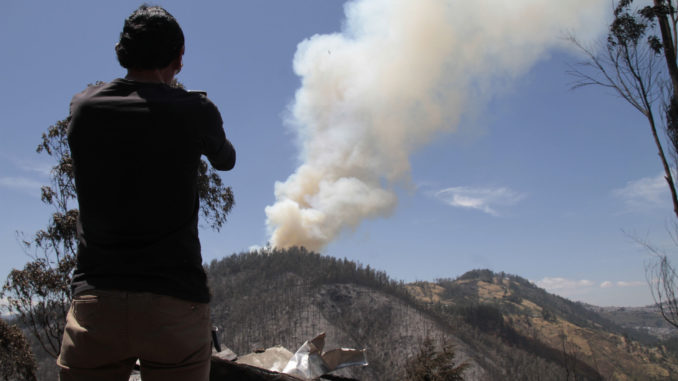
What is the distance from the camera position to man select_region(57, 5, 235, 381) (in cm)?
156

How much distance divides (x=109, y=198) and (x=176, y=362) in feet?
2.10

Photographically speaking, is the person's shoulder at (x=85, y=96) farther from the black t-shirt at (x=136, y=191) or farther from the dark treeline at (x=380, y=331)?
the dark treeline at (x=380, y=331)

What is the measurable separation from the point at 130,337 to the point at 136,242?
1.08 feet

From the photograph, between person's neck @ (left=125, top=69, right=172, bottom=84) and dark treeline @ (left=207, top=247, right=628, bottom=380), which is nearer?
person's neck @ (left=125, top=69, right=172, bottom=84)

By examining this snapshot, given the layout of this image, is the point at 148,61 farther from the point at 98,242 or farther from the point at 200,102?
the point at 98,242

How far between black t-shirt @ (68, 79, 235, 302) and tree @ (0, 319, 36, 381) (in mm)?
20412

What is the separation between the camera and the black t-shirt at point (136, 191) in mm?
1608

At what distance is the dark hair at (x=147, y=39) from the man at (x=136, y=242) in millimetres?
190

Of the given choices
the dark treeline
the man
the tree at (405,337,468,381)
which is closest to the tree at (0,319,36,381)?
the tree at (405,337,468,381)

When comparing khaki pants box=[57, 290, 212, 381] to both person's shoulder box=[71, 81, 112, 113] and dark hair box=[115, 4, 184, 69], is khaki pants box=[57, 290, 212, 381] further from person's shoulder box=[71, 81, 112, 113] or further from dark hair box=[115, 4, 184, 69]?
dark hair box=[115, 4, 184, 69]

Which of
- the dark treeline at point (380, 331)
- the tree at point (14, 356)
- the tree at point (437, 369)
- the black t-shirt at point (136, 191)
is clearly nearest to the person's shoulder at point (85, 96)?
the black t-shirt at point (136, 191)

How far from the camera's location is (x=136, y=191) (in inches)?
63.7

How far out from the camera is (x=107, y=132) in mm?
1660

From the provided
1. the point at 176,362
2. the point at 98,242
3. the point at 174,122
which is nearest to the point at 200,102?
the point at 174,122
